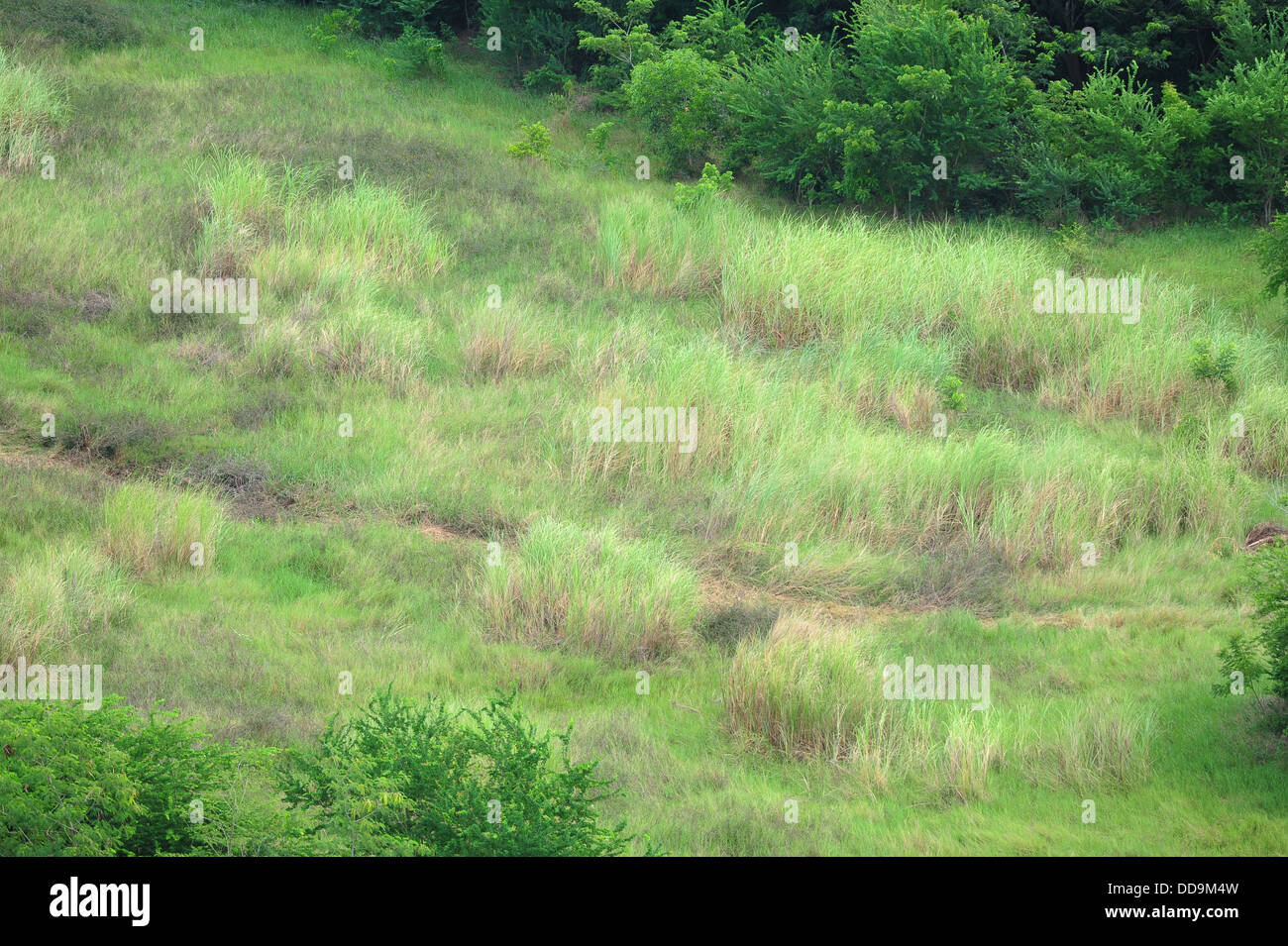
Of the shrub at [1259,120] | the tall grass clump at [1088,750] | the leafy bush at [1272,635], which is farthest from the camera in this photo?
the shrub at [1259,120]

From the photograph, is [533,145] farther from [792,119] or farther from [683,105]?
[792,119]

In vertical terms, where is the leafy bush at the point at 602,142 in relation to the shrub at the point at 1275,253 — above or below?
above

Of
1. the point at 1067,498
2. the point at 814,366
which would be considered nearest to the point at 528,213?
the point at 814,366

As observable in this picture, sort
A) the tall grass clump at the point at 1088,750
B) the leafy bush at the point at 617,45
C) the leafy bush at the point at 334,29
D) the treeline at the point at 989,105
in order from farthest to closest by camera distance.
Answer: the leafy bush at the point at 334,29 < the leafy bush at the point at 617,45 < the treeline at the point at 989,105 < the tall grass clump at the point at 1088,750

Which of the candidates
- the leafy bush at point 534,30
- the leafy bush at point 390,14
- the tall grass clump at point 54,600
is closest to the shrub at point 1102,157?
the leafy bush at point 534,30

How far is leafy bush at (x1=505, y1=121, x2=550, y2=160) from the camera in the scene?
2006 cm

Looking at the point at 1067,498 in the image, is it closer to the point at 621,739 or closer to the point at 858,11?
the point at 621,739

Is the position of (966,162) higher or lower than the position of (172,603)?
higher

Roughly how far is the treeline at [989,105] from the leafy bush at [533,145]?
1.64 metres

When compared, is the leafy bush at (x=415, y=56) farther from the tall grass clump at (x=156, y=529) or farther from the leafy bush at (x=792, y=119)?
the tall grass clump at (x=156, y=529)

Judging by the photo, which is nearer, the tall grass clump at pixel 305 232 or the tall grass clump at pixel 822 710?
the tall grass clump at pixel 822 710

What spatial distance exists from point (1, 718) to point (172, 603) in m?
3.32

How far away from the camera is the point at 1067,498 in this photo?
1154 centimetres

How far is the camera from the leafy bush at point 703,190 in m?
18.2
